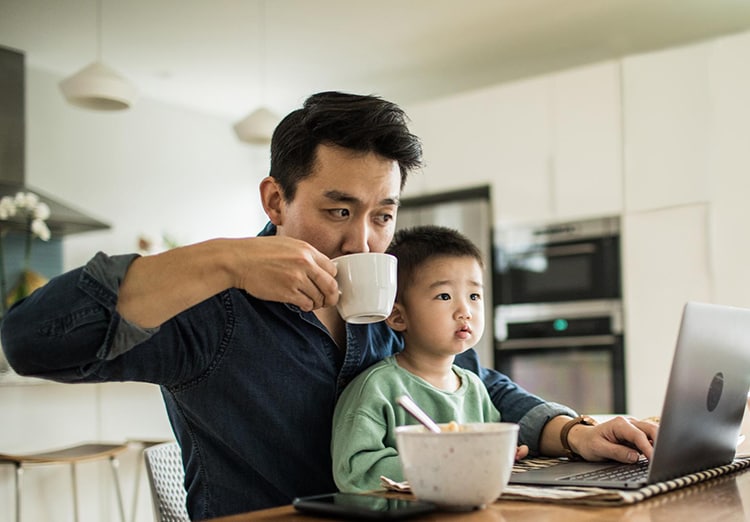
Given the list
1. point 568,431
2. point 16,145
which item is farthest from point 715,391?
point 16,145

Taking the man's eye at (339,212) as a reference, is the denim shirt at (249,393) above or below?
below

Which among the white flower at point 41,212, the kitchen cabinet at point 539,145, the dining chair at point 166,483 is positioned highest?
the kitchen cabinet at point 539,145

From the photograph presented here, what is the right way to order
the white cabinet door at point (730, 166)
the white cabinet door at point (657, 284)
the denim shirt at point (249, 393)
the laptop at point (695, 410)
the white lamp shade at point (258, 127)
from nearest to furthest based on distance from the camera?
the laptop at point (695, 410)
the denim shirt at point (249, 393)
the white cabinet door at point (730, 166)
the white cabinet door at point (657, 284)
the white lamp shade at point (258, 127)

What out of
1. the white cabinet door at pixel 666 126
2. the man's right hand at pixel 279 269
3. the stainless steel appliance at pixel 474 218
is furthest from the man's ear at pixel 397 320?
the stainless steel appliance at pixel 474 218

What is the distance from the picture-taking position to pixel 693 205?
3.77 m

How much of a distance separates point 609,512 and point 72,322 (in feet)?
1.99

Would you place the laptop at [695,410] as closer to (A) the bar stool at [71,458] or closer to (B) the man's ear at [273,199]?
(B) the man's ear at [273,199]

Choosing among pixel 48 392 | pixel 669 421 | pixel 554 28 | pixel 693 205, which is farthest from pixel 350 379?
pixel 554 28

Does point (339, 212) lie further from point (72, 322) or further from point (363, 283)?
point (72, 322)

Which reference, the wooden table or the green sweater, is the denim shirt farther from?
the wooden table

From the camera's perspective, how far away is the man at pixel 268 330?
3.05ft

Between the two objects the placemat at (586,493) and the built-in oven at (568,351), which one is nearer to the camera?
the placemat at (586,493)

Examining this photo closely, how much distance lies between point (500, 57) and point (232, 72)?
161cm

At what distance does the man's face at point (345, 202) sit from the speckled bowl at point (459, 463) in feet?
1.60
